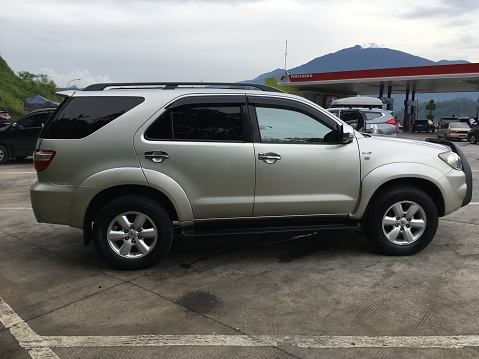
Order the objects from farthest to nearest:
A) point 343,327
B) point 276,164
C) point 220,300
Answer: point 276,164 < point 220,300 < point 343,327

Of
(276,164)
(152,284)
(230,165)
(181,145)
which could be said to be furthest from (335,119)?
(152,284)

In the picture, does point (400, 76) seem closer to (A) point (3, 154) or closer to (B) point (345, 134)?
(A) point (3, 154)

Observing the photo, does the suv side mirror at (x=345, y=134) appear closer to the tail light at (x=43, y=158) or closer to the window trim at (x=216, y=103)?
the window trim at (x=216, y=103)

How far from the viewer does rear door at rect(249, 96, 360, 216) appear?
441cm

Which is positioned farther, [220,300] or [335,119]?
[335,119]

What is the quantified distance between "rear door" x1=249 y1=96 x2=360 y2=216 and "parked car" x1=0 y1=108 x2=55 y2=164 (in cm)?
1069

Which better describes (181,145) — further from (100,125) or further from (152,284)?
(152,284)

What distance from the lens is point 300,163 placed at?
175 inches

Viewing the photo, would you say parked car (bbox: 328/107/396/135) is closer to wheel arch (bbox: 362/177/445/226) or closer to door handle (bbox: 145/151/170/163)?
wheel arch (bbox: 362/177/445/226)

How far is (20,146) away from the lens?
1311 cm

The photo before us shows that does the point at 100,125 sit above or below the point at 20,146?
above

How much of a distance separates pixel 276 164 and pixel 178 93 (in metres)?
1.28

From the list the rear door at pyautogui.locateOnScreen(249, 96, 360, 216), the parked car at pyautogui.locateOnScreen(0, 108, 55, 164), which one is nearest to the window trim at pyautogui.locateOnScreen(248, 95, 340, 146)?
the rear door at pyautogui.locateOnScreen(249, 96, 360, 216)

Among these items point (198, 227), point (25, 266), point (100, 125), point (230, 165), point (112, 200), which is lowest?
point (25, 266)
